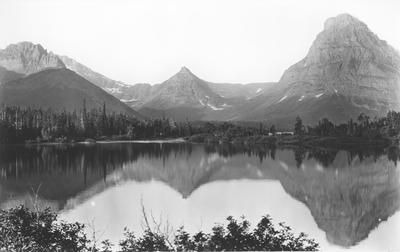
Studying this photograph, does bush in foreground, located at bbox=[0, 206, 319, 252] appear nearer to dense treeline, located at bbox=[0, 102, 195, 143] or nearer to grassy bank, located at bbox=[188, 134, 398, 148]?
dense treeline, located at bbox=[0, 102, 195, 143]

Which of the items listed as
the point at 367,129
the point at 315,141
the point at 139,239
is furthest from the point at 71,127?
the point at 139,239

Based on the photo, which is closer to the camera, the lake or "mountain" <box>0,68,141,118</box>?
the lake

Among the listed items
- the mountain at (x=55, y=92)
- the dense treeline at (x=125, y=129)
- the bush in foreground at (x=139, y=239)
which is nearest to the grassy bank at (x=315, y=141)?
the dense treeline at (x=125, y=129)

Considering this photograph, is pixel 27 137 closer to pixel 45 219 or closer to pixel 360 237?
pixel 45 219

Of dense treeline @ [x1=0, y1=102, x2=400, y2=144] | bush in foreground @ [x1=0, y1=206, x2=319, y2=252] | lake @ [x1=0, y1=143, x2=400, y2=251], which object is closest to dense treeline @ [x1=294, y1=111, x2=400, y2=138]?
dense treeline @ [x1=0, y1=102, x2=400, y2=144]

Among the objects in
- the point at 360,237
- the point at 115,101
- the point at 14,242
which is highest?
the point at 115,101

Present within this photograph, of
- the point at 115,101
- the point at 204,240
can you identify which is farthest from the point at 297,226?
the point at 115,101
